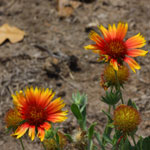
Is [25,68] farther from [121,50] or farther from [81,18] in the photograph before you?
[121,50]

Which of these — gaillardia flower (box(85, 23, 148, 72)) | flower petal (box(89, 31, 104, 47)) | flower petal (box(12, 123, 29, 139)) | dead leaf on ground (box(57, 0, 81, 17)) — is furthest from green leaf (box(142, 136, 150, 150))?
dead leaf on ground (box(57, 0, 81, 17))

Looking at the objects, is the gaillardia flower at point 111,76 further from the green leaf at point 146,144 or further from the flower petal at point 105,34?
the green leaf at point 146,144

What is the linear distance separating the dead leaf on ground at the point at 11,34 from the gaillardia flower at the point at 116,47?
201cm

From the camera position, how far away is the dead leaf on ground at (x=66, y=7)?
15.8 ft

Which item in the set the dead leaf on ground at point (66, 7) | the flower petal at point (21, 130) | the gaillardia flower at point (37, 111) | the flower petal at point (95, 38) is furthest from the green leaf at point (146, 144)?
the dead leaf on ground at point (66, 7)

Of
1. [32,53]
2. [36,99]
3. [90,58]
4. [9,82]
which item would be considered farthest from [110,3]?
A: [36,99]

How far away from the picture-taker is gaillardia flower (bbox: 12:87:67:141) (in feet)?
7.04

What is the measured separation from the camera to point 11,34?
4.32 metres

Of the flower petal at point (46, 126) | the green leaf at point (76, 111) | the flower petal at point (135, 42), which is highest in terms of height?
the flower petal at point (135, 42)

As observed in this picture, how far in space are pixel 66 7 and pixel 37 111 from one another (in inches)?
115

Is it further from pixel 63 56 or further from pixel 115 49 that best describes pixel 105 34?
pixel 63 56

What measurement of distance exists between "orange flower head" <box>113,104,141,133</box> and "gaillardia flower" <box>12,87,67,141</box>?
1.23ft

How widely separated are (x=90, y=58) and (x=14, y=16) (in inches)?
58.5

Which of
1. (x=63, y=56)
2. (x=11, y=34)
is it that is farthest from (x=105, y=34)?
(x=11, y=34)
